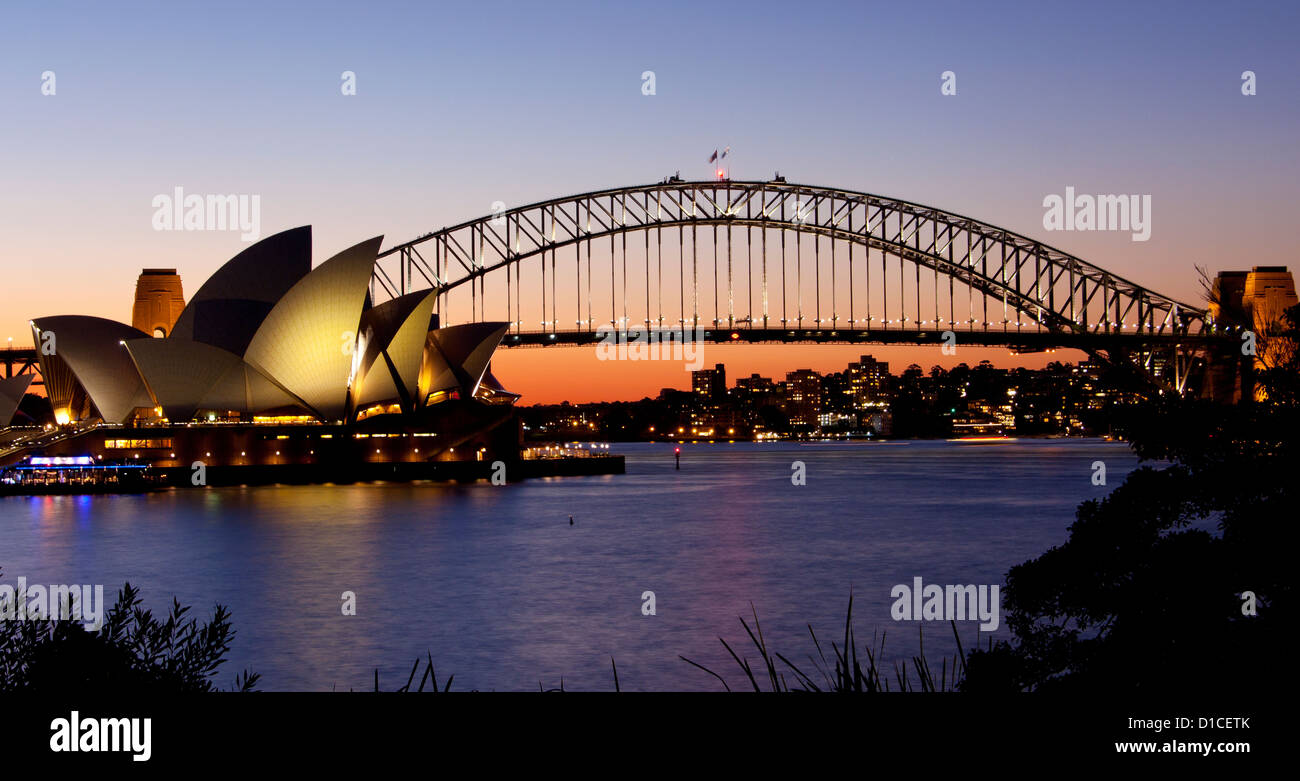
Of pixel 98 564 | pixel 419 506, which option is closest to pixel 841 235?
pixel 419 506

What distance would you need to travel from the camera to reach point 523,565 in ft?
94.9

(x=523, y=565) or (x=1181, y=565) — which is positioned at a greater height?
(x=1181, y=565)

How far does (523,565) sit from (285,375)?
27.4m

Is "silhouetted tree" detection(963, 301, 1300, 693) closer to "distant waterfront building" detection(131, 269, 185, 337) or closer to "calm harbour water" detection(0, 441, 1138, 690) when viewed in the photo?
"calm harbour water" detection(0, 441, 1138, 690)

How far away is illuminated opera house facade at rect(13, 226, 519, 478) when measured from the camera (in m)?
51.7

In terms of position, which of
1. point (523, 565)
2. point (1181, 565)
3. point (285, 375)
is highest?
point (285, 375)

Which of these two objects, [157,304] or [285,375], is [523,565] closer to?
[285,375]

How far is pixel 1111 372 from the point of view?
755 centimetres

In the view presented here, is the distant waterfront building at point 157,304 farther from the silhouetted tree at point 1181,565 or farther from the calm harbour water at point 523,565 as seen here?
the silhouetted tree at point 1181,565

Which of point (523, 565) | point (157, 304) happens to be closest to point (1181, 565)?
point (523, 565)

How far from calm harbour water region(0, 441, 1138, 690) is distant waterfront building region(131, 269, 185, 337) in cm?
2145

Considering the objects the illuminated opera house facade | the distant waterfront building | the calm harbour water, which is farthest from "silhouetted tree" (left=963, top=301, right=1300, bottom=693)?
the distant waterfront building
